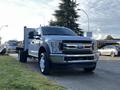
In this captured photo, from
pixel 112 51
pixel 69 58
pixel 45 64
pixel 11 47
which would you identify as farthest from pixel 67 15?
pixel 69 58

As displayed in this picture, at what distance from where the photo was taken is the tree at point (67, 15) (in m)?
64.7

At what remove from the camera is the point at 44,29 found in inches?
598

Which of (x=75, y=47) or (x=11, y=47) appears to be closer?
(x=75, y=47)

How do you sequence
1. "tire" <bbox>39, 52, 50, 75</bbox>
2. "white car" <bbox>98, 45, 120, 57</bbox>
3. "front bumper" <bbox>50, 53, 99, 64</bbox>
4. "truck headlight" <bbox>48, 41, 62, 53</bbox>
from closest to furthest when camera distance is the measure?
"front bumper" <bbox>50, 53, 99, 64</bbox>, "truck headlight" <bbox>48, 41, 62, 53</bbox>, "tire" <bbox>39, 52, 50, 75</bbox>, "white car" <bbox>98, 45, 120, 57</bbox>

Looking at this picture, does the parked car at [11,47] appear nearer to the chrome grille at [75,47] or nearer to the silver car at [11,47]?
the silver car at [11,47]

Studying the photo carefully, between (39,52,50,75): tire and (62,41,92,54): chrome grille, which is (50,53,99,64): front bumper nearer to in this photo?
(62,41,92,54): chrome grille

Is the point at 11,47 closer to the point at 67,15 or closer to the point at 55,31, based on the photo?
the point at 67,15

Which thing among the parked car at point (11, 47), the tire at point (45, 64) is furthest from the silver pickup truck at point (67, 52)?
the parked car at point (11, 47)

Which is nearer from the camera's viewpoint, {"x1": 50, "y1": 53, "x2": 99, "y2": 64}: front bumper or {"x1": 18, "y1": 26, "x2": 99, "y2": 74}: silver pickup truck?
{"x1": 50, "y1": 53, "x2": 99, "y2": 64}: front bumper

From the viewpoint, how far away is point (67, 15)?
65.3 m

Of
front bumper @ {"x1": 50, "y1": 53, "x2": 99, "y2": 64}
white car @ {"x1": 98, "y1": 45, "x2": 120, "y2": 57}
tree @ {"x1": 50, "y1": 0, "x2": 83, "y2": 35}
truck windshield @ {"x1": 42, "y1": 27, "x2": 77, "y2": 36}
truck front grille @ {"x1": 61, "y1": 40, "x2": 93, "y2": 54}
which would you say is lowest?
white car @ {"x1": 98, "y1": 45, "x2": 120, "y2": 57}

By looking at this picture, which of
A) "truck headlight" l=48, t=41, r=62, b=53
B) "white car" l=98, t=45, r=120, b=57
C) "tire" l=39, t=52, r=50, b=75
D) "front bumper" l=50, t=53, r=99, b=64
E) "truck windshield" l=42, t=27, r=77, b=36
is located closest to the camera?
"front bumper" l=50, t=53, r=99, b=64

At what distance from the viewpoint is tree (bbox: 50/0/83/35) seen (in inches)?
2547

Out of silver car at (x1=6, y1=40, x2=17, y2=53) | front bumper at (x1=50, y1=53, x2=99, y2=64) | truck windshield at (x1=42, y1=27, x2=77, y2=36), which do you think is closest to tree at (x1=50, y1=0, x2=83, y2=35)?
silver car at (x1=6, y1=40, x2=17, y2=53)
